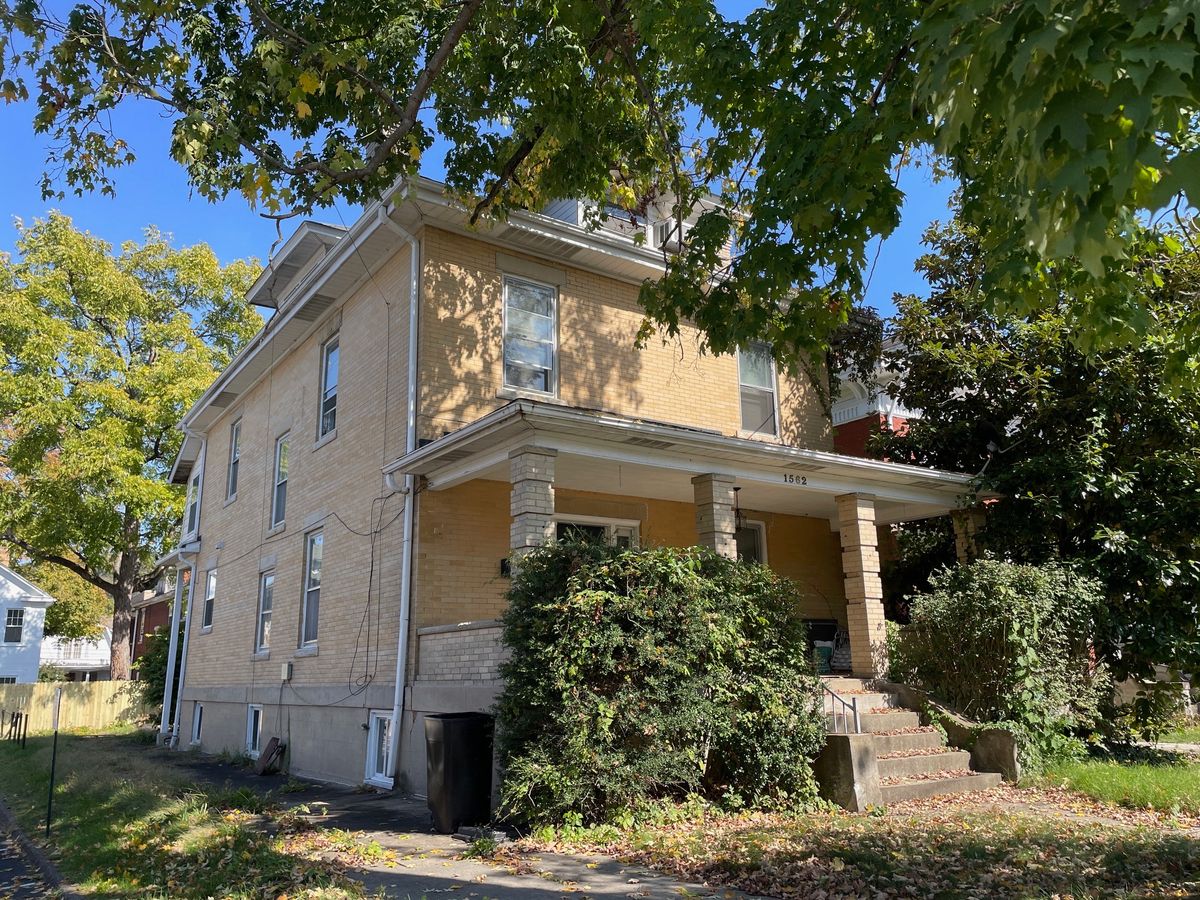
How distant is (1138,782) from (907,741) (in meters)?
2.33

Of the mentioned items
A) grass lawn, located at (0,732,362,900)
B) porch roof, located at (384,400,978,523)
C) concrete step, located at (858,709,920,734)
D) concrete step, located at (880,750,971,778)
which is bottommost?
grass lawn, located at (0,732,362,900)

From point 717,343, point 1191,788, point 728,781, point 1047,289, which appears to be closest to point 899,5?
point 1047,289

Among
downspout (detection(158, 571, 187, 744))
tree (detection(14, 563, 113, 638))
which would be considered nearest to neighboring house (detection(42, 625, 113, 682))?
tree (detection(14, 563, 113, 638))

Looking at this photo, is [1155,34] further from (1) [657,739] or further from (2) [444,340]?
(2) [444,340]

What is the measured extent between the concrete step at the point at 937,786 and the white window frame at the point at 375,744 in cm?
624

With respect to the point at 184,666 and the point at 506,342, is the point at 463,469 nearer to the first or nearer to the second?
the point at 506,342

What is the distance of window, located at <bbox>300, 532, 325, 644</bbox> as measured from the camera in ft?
48.2

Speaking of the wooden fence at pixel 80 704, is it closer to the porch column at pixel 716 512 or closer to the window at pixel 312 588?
the window at pixel 312 588

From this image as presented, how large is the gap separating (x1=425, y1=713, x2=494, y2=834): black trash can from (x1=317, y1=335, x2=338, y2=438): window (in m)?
7.54

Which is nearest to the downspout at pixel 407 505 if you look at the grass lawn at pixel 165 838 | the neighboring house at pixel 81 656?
the grass lawn at pixel 165 838

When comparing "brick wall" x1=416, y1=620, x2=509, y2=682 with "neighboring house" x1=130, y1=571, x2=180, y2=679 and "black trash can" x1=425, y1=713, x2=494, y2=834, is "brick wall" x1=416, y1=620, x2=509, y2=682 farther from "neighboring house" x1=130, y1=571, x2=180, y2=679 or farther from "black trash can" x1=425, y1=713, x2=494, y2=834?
"neighboring house" x1=130, y1=571, x2=180, y2=679

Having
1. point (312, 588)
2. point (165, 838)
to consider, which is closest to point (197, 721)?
point (312, 588)

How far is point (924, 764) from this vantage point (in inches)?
388

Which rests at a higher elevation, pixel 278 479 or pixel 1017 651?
pixel 278 479
